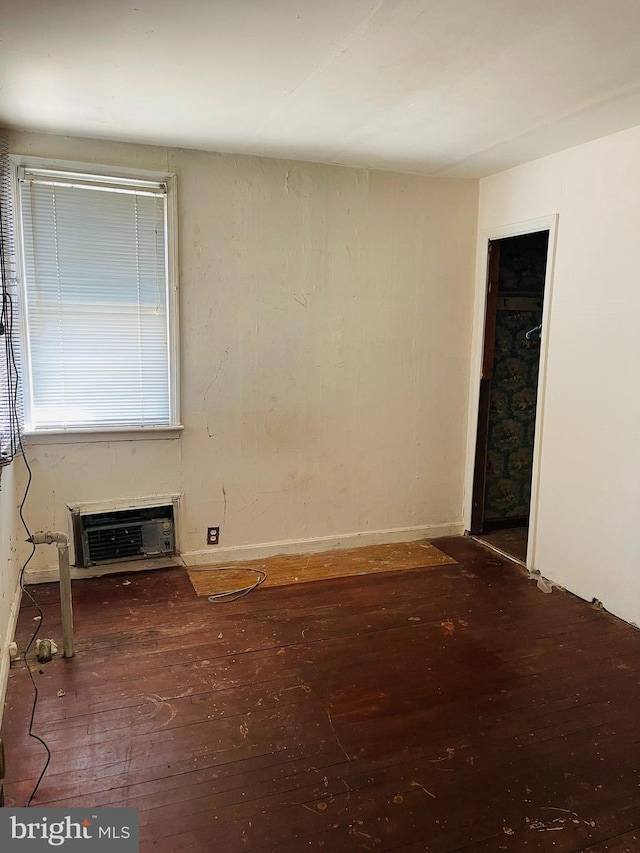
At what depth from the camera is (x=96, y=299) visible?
3346 mm

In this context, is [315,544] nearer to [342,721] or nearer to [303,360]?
[303,360]

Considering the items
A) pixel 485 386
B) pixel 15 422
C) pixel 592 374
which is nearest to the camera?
pixel 15 422

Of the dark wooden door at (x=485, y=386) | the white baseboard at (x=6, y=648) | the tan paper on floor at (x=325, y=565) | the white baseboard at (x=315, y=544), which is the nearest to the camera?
the white baseboard at (x=6, y=648)

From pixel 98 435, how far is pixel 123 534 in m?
0.62

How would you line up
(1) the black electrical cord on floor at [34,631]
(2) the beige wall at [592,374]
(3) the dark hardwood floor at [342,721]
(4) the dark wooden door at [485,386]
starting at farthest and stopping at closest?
(4) the dark wooden door at [485,386] → (2) the beige wall at [592,374] → (1) the black electrical cord on floor at [34,631] → (3) the dark hardwood floor at [342,721]

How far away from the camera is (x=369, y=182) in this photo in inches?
149

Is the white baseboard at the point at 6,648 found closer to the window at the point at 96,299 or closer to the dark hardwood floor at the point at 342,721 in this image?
the dark hardwood floor at the point at 342,721

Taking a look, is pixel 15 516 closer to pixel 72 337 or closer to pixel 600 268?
pixel 72 337

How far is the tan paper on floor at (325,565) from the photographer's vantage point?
139 inches

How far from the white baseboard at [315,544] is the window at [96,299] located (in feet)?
3.01

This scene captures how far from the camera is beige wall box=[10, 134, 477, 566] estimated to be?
3506mm

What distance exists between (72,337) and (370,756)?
259 cm

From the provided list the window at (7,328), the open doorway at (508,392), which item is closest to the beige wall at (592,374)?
the open doorway at (508,392)

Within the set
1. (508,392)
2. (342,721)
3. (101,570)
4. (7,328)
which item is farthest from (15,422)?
(508,392)
